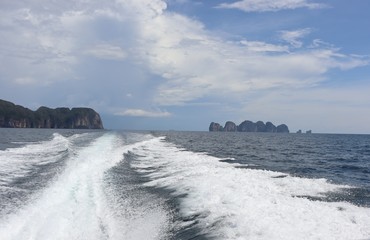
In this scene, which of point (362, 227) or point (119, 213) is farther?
point (119, 213)

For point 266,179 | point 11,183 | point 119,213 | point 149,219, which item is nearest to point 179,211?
point 149,219

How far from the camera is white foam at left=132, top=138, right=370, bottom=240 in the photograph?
9586 mm

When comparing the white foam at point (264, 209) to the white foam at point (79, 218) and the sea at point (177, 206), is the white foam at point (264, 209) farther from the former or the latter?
the white foam at point (79, 218)

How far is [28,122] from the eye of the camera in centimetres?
18800

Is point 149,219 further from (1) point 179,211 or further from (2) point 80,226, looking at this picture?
(2) point 80,226

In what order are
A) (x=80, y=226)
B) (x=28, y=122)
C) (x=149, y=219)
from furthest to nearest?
(x=28, y=122)
(x=149, y=219)
(x=80, y=226)

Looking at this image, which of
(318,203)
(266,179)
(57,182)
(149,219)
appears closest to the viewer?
(149,219)

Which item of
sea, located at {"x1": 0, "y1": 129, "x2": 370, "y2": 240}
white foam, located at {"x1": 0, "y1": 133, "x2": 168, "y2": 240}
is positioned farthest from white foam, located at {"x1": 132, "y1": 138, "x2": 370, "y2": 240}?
white foam, located at {"x1": 0, "y1": 133, "x2": 168, "y2": 240}

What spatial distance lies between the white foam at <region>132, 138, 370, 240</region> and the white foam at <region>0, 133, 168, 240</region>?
160 cm

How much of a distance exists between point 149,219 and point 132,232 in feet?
4.54

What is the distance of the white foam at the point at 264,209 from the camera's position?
31.4ft

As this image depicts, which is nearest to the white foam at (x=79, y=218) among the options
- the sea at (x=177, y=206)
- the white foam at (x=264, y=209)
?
the sea at (x=177, y=206)

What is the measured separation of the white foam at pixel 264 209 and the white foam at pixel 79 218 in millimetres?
1595

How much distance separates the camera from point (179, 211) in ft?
41.0
